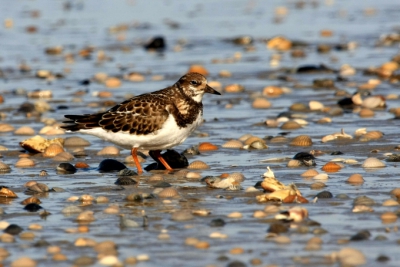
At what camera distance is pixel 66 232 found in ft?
19.9

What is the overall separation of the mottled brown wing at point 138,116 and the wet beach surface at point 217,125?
0.50 meters


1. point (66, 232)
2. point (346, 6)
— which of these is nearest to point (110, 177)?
point (66, 232)

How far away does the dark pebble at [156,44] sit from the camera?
18.5 metres

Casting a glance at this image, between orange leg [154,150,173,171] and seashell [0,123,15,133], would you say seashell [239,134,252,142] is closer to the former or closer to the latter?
orange leg [154,150,173,171]

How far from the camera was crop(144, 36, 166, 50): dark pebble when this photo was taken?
18531mm

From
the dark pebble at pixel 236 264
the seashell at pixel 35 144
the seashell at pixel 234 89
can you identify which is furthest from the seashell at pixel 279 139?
the dark pebble at pixel 236 264

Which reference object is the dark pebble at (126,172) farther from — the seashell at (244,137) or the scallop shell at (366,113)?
the scallop shell at (366,113)

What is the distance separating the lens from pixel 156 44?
61.0 ft

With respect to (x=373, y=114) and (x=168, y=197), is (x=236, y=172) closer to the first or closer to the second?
(x=168, y=197)

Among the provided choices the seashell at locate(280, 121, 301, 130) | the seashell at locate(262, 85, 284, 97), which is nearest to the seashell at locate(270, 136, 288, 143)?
the seashell at locate(280, 121, 301, 130)

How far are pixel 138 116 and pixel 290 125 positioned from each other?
277cm

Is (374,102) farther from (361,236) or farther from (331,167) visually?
(361,236)

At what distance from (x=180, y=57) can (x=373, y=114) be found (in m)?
6.92

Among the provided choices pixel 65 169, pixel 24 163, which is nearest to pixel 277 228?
pixel 65 169
